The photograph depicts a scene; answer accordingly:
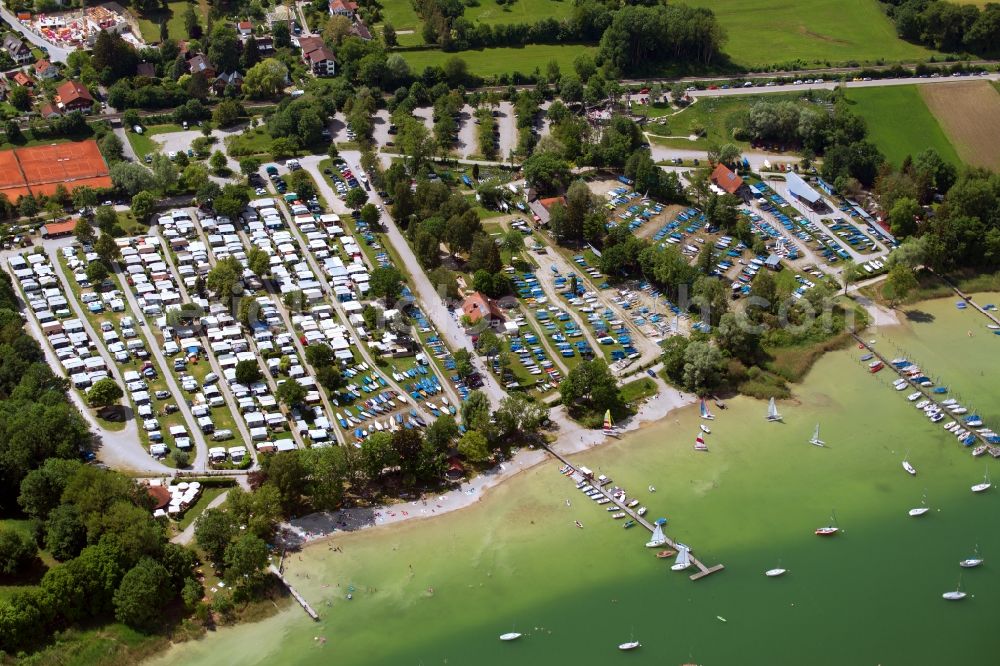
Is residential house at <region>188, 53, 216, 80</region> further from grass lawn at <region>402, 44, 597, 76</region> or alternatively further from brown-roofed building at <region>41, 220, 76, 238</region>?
brown-roofed building at <region>41, 220, 76, 238</region>

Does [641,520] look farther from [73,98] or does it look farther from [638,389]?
[73,98]

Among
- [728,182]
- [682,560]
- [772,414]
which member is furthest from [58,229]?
[772,414]

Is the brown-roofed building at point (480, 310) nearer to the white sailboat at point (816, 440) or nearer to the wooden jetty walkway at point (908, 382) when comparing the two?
the white sailboat at point (816, 440)

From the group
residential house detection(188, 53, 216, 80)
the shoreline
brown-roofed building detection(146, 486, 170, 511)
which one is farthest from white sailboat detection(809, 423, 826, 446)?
residential house detection(188, 53, 216, 80)

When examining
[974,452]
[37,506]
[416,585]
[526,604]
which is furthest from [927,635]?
[37,506]

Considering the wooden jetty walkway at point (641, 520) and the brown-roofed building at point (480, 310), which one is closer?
the wooden jetty walkway at point (641, 520)

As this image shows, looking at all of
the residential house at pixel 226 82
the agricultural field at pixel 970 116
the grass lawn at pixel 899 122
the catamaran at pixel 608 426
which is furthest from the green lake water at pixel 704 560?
the residential house at pixel 226 82
